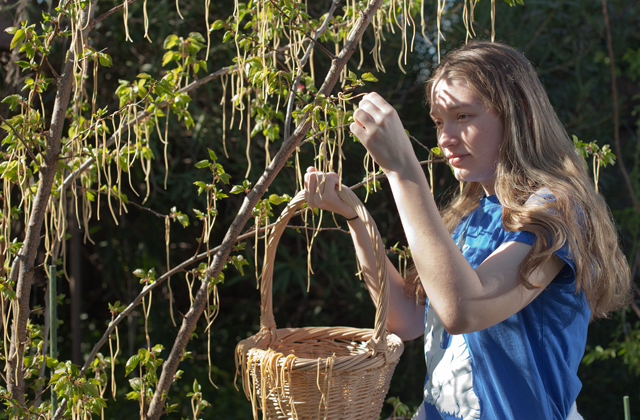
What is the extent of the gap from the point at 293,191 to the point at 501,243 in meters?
1.67

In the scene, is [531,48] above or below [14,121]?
above

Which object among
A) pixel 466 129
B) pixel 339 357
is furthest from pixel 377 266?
pixel 466 129

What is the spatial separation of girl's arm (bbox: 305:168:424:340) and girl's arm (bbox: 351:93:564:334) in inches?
7.4

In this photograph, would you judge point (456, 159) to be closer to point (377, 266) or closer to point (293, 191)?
point (377, 266)

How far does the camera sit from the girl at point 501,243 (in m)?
0.78

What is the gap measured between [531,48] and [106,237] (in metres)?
2.18

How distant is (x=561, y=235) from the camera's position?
81 centimetres

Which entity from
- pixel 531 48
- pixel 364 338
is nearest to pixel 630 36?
pixel 531 48

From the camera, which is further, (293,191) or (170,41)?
(293,191)

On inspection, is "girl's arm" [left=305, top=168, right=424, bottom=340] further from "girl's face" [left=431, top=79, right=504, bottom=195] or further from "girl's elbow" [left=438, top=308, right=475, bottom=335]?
"girl's elbow" [left=438, top=308, right=475, bottom=335]

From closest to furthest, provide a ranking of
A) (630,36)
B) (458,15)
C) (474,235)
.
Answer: (474,235)
(458,15)
(630,36)

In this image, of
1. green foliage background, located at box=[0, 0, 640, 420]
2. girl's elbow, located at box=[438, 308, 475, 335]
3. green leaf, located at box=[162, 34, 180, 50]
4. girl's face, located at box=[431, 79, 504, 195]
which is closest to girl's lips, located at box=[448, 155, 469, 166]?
girl's face, located at box=[431, 79, 504, 195]

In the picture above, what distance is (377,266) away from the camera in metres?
0.90

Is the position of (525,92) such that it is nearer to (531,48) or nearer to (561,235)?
(561,235)
